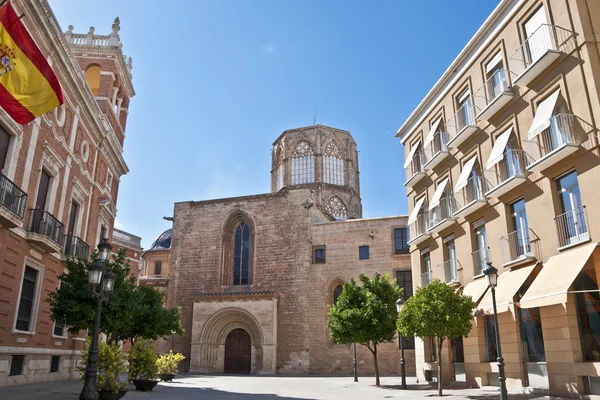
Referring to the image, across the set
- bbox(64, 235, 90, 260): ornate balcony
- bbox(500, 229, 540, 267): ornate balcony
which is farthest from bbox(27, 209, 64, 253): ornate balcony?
bbox(500, 229, 540, 267): ornate balcony

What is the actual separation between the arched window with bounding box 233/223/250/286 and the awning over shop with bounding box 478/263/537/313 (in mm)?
21148

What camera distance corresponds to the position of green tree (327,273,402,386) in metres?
19.6

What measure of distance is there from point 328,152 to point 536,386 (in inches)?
1322

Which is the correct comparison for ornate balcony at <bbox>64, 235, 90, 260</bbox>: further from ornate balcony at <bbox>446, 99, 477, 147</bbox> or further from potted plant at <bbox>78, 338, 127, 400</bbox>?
ornate balcony at <bbox>446, 99, 477, 147</bbox>

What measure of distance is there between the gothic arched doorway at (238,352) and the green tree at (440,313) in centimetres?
1864

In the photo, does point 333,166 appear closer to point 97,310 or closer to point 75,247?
point 75,247

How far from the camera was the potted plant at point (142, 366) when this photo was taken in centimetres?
1537

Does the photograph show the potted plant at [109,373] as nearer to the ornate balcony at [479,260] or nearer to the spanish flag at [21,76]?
the spanish flag at [21,76]

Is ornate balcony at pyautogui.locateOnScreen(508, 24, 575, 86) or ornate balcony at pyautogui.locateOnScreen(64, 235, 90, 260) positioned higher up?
ornate balcony at pyautogui.locateOnScreen(508, 24, 575, 86)

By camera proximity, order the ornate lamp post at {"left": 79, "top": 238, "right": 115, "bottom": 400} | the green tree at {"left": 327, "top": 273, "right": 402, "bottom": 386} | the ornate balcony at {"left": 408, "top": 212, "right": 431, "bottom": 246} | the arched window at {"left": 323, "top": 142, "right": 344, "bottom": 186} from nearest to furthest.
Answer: the ornate lamp post at {"left": 79, "top": 238, "right": 115, "bottom": 400}
the green tree at {"left": 327, "top": 273, "right": 402, "bottom": 386}
the ornate balcony at {"left": 408, "top": 212, "right": 431, "bottom": 246}
the arched window at {"left": 323, "top": 142, "right": 344, "bottom": 186}

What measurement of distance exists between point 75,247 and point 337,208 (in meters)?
27.6

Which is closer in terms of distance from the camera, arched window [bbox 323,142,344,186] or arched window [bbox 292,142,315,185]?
arched window [bbox 292,142,315,185]

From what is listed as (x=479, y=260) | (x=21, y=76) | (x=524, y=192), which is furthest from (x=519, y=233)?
(x=21, y=76)

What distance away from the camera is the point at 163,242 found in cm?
4359
